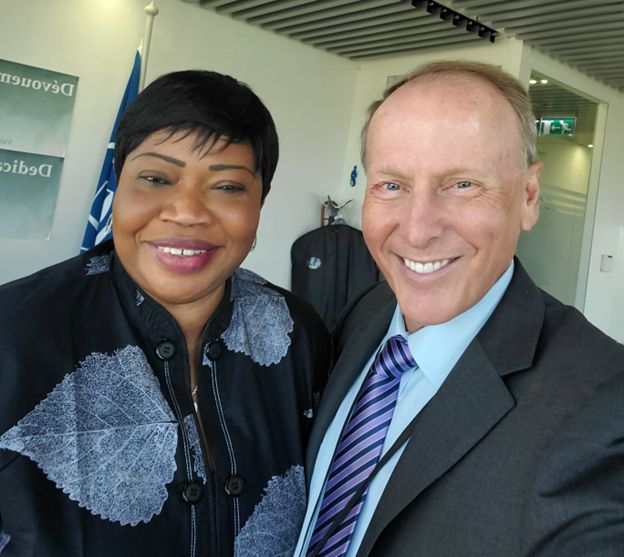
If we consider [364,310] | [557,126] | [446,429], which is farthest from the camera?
[557,126]

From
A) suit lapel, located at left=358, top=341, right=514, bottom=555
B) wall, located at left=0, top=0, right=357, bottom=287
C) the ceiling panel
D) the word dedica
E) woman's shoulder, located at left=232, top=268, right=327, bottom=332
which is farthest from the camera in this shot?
the ceiling panel

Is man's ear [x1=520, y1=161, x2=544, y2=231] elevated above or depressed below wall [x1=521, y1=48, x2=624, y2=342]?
below

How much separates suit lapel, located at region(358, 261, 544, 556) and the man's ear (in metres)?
0.22

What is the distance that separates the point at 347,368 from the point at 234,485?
0.41 metres

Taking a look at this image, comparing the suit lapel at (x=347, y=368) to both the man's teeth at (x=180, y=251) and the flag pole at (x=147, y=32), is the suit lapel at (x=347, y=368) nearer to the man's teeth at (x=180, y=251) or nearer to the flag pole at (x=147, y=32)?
the man's teeth at (x=180, y=251)

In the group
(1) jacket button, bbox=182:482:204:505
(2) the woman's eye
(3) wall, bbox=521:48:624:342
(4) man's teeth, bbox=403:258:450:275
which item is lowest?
(1) jacket button, bbox=182:482:204:505

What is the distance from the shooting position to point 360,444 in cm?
139

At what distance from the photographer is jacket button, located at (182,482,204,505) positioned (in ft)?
4.14

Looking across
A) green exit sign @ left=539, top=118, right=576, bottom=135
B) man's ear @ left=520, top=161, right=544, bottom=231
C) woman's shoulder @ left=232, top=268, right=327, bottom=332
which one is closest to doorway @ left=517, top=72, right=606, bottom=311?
green exit sign @ left=539, top=118, right=576, bottom=135

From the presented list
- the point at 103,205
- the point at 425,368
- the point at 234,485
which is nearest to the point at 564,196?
the point at 103,205

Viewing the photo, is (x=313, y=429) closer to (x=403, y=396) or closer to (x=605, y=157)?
(x=403, y=396)

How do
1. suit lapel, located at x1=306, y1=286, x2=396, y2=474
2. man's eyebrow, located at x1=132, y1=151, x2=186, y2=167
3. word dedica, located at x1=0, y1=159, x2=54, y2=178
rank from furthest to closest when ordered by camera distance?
1. word dedica, located at x1=0, y1=159, x2=54, y2=178
2. suit lapel, located at x1=306, y1=286, x2=396, y2=474
3. man's eyebrow, located at x1=132, y1=151, x2=186, y2=167

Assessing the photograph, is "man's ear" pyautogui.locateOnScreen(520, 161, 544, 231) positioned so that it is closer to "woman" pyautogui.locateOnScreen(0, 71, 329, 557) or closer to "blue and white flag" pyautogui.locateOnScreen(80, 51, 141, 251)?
"woman" pyautogui.locateOnScreen(0, 71, 329, 557)

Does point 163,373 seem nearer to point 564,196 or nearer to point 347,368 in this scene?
point 347,368
